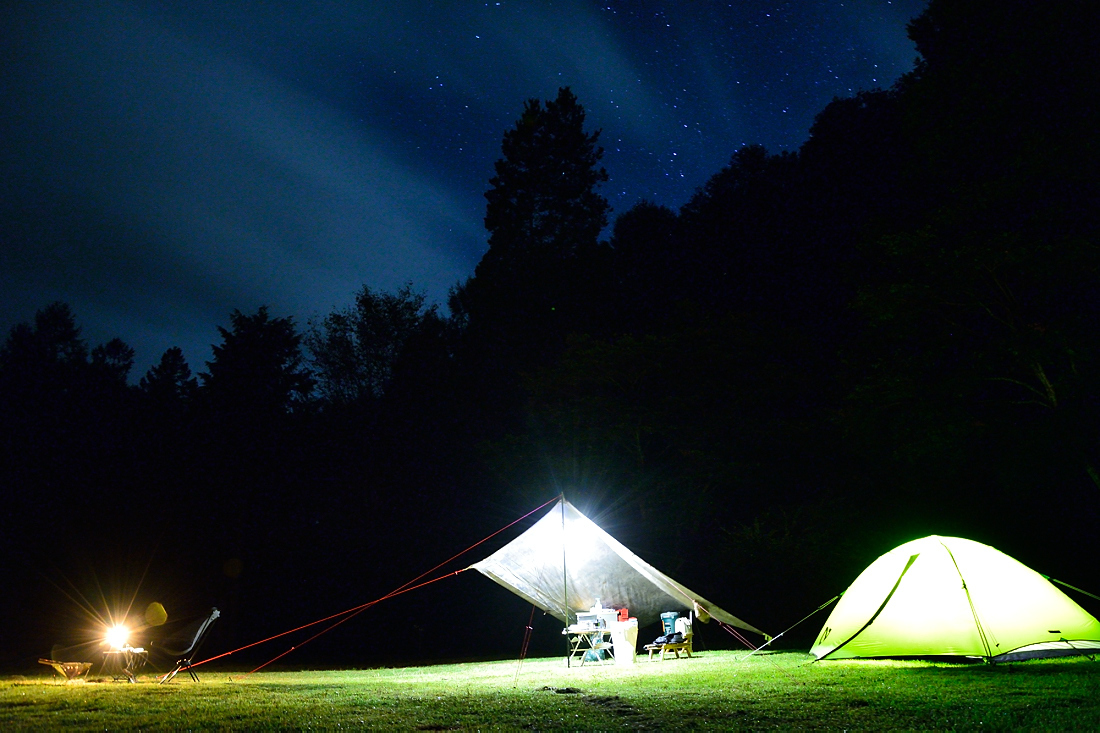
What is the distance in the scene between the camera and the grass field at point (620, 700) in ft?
13.2

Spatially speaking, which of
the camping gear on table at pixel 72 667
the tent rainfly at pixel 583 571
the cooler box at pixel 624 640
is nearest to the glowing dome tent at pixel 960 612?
the tent rainfly at pixel 583 571

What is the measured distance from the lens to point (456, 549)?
1927 cm

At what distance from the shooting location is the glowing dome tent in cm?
646

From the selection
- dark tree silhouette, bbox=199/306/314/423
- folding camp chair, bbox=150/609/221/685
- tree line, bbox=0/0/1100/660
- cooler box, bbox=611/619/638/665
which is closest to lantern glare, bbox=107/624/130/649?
folding camp chair, bbox=150/609/221/685

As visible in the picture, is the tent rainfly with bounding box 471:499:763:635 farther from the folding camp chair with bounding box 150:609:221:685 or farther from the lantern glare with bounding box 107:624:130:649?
the lantern glare with bounding box 107:624:130:649

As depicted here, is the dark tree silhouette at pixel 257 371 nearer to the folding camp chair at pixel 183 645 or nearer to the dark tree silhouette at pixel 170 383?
the dark tree silhouette at pixel 170 383

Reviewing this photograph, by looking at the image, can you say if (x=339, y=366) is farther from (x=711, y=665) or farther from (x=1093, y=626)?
(x=1093, y=626)

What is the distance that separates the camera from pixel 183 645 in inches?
272

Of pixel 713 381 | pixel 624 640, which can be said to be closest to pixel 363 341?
pixel 713 381

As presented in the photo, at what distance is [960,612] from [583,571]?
359 cm

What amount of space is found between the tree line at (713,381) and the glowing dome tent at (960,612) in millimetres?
5863

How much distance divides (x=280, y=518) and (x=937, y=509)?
14.4m

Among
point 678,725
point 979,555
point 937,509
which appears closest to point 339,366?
point 937,509

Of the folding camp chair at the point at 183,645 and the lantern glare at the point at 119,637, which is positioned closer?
the folding camp chair at the point at 183,645
